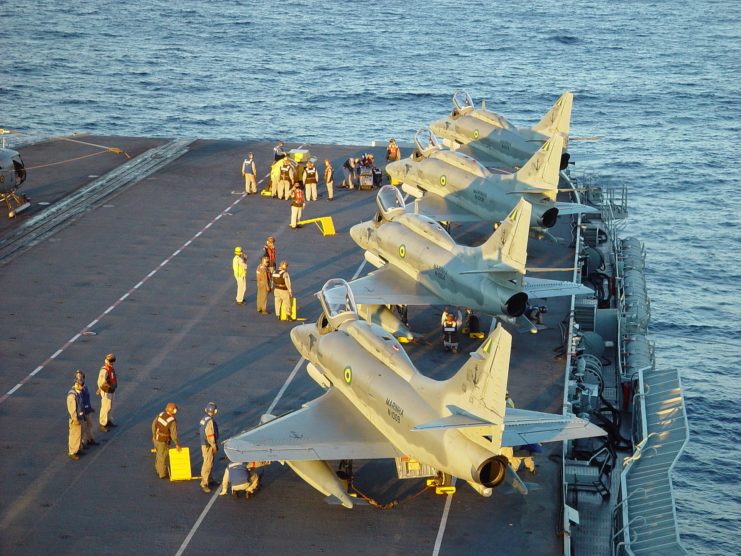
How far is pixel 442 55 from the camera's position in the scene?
460ft

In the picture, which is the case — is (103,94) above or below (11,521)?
below

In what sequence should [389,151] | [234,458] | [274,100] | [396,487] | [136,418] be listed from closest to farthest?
1. [234,458]
2. [396,487]
3. [136,418]
4. [389,151]
5. [274,100]

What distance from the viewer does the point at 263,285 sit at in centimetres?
4025

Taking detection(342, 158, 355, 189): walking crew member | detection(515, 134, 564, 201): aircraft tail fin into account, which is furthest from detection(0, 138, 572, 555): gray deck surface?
detection(515, 134, 564, 201): aircraft tail fin

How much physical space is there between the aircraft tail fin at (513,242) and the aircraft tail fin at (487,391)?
33.8 feet

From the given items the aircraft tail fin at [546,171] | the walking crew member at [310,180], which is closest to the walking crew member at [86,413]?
the aircraft tail fin at [546,171]

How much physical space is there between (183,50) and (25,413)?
374 feet

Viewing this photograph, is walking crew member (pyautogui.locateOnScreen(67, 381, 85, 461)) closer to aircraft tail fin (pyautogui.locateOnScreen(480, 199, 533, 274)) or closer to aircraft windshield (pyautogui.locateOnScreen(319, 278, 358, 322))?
aircraft windshield (pyautogui.locateOnScreen(319, 278, 358, 322))

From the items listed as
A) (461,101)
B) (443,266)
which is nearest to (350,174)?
(461,101)

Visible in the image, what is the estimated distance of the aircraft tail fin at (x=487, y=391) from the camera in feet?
82.3

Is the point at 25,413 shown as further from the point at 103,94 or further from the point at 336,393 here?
the point at 103,94

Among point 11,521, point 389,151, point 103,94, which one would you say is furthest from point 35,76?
point 11,521

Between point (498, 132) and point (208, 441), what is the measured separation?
108 feet

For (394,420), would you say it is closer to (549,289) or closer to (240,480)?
(240,480)
